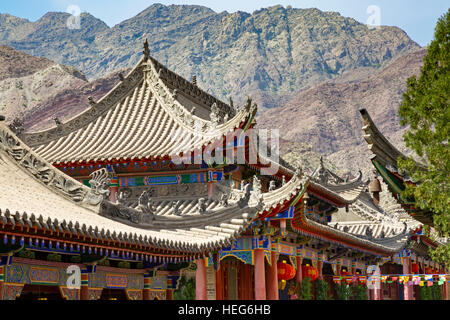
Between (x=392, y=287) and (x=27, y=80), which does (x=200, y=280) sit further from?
(x=27, y=80)

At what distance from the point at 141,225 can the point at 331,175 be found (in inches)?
882

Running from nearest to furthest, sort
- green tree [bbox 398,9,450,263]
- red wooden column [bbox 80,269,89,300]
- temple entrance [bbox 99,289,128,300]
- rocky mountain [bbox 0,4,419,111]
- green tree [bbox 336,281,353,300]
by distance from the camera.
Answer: green tree [bbox 398,9,450,263]
red wooden column [bbox 80,269,89,300]
temple entrance [bbox 99,289,128,300]
green tree [bbox 336,281,353,300]
rocky mountain [bbox 0,4,419,111]

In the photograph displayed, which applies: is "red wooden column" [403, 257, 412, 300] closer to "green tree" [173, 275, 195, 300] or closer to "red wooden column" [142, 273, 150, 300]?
"green tree" [173, 275, 195, 300]

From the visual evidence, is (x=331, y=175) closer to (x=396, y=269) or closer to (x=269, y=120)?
(x=396, y=269)

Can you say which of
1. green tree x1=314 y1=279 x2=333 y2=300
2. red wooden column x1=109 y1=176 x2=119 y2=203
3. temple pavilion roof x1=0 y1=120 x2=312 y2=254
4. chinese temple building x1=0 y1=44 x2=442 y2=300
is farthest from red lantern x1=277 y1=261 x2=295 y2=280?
red wooden column x1=109 y1=176 x2=119 y2=203

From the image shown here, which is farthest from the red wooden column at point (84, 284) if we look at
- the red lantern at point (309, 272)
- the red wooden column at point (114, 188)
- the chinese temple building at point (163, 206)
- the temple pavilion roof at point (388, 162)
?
the red lantern at point (309, 272)

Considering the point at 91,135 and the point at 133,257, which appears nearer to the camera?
the point at 133,257

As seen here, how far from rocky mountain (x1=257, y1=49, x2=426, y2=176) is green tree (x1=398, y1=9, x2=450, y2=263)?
103 metres

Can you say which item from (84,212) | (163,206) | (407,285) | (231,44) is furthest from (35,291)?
(231,44)

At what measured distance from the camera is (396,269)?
3541 centimetres

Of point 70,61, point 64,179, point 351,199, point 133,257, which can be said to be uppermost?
point 70,61

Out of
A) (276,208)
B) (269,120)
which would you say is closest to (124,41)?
(269,120)

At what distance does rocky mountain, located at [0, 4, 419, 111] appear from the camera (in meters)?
155
